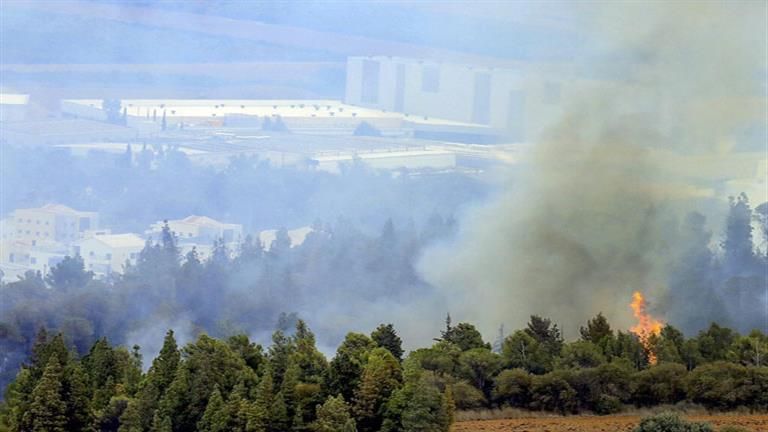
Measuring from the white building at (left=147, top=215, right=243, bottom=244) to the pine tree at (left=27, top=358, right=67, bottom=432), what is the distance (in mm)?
19778

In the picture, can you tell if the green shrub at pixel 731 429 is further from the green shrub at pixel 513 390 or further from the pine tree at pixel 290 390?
the pine tree at pixel 290 390

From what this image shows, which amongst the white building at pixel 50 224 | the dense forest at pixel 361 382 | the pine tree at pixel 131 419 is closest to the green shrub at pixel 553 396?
the dense forest at pixel 361 382

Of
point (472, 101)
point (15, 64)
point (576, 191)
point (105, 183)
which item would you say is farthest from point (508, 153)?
point (15, 64)

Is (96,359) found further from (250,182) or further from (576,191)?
(250,182)

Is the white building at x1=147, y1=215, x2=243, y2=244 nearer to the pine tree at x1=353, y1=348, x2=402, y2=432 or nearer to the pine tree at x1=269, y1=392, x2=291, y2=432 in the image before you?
the pine tree at x1=353, y1=348, x2=402, y2=432

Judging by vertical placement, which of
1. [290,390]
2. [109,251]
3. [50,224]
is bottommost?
[290,390]

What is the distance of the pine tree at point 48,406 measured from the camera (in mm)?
20500

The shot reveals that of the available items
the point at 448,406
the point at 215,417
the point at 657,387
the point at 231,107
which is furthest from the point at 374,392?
the point at 231,107

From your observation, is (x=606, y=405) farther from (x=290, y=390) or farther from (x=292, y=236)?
(x=292, y=236)

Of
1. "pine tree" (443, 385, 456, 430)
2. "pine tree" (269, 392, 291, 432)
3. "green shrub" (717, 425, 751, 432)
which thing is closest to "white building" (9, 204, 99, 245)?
"pine tree" (443, 385, 456, 430)

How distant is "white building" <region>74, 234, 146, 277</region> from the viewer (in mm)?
37938

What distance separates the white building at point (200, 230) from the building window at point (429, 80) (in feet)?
16.0

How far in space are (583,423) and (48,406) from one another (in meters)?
5.79

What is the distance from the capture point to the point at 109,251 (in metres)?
39.0
